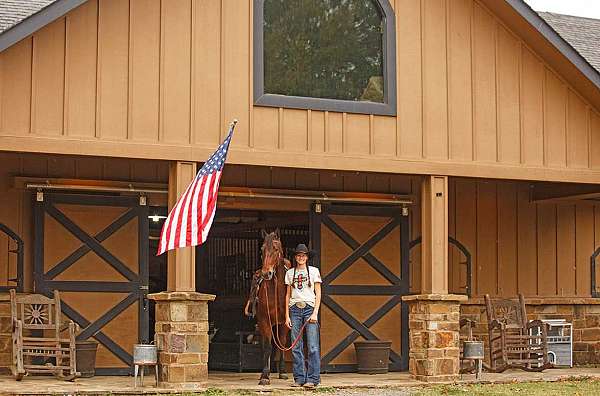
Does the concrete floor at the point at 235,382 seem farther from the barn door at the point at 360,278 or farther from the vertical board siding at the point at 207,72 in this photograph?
the vertical board siding at the point at 207,72

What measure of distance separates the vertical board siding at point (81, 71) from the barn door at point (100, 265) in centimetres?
195

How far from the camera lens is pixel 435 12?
561 inches

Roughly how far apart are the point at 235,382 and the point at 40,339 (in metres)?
2.24

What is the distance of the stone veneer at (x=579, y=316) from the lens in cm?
1680

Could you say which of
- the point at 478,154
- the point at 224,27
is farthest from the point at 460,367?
the point at 224,27

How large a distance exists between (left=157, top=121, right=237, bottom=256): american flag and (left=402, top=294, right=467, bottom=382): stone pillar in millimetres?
3083

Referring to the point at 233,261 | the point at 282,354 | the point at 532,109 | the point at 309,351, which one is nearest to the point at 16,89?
the point at 309,351

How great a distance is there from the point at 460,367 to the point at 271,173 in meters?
3.49

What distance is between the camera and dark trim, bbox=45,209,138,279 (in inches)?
557

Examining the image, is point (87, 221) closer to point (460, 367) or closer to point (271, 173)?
point (271, 173)

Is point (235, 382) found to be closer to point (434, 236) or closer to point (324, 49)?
point (434, 236)

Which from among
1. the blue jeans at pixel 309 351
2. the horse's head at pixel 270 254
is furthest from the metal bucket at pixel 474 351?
the horse's head at pixel 270 254

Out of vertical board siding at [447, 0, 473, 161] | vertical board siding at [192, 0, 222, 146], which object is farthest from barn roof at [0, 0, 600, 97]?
vertical board siding at [192, 0, 222, 146]

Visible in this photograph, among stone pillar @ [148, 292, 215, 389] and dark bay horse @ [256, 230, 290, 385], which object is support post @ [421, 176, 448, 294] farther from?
stone pillar @ [148, 292, 215, 389]
